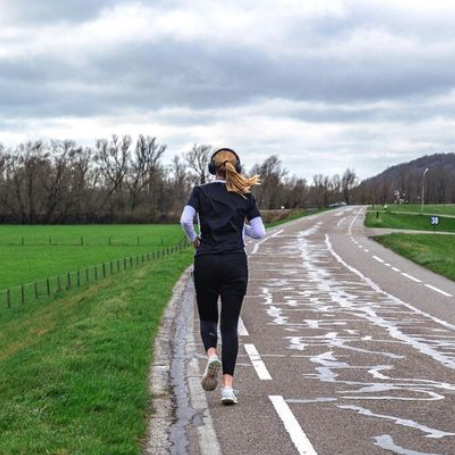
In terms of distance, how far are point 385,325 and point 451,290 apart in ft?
21.6

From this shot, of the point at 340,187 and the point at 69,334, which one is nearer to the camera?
the point at 69,334

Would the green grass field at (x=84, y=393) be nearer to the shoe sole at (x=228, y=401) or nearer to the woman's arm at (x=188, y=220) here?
the shoe sole at (x=228, y=401)

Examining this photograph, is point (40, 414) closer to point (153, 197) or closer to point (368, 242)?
point (368, 242)

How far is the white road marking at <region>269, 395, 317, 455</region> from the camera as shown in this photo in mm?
4828

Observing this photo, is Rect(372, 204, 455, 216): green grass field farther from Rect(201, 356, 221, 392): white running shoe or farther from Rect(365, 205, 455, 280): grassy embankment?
Rect(201, 356, 221, 392): white running shoe

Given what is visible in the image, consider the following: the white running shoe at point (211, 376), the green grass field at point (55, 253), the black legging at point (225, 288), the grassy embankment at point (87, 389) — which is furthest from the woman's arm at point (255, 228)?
the green grass field at point (55, 253)

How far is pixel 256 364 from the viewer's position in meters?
7.98

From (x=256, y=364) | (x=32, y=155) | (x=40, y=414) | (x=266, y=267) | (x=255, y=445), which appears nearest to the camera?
(x=255, y=445)

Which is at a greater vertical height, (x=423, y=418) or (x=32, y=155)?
(x=32, y=155)

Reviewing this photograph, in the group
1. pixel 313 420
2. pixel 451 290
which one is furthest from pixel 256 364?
pixel 451 290

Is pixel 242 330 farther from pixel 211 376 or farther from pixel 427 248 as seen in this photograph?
pixel 427 248

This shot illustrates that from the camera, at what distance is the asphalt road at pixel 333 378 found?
5059 mm

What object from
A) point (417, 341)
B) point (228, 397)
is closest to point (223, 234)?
point (228, 397)

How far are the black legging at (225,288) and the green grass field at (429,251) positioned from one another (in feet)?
51.0
